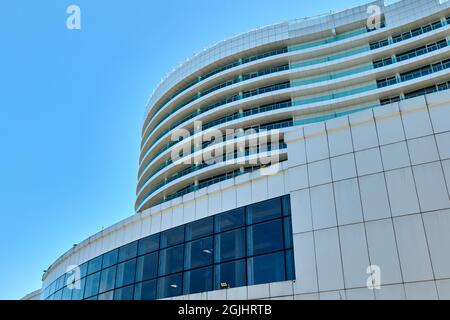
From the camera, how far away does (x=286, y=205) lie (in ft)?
61.7

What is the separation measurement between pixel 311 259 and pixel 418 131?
20.1 ft

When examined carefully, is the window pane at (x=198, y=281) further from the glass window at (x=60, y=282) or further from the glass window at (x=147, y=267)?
the glass window at (x=60, y=282)

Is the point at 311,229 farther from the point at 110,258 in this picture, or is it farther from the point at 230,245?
the point at 110,258

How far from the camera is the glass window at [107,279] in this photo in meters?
24.3

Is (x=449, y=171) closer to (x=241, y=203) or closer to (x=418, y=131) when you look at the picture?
(x=418, y=131)

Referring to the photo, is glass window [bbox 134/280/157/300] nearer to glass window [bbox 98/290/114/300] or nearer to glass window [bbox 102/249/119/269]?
glass window [bbox 98/290/114/300]

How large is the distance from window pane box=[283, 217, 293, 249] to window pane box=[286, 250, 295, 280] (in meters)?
0.27

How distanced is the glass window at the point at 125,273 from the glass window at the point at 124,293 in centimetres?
26

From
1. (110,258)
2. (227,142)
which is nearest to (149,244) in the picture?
(110,258)

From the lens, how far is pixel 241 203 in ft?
67.2

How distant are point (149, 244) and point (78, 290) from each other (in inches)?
269

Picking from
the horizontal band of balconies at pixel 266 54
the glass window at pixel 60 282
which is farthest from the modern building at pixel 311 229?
the horizontal band of balconies at pixel 266 54

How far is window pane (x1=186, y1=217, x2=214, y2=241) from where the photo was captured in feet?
69.4
